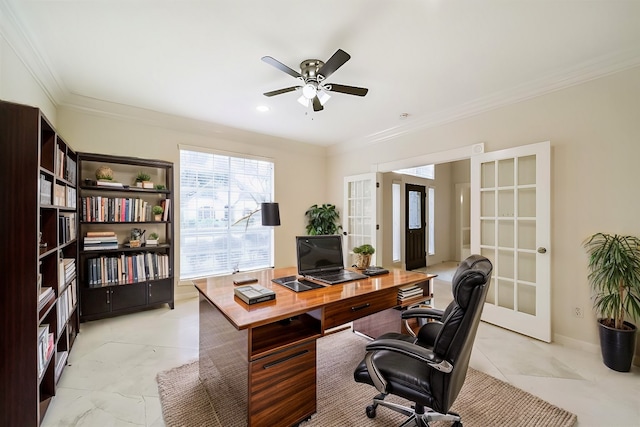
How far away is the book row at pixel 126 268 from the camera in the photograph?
3.08m

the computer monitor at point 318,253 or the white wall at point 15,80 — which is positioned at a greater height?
the white wall at point 15,80

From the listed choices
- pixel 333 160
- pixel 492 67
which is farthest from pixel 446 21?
pixel 333 160

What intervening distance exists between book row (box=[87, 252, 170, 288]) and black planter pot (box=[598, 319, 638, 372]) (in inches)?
183

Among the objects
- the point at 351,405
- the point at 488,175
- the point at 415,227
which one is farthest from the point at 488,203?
the point at 415,227

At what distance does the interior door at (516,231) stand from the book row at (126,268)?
4045 mm

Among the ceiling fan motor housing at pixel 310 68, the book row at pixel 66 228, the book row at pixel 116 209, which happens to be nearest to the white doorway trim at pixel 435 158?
the ceiling fan motor housing at pixel 310 68

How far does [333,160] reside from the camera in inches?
215

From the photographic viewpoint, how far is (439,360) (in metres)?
1.23

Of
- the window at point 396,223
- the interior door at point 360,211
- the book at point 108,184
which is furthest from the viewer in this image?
the window at point 396,223

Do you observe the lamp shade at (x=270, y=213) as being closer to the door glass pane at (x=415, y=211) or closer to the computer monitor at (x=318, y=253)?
the computer monitor at (x=318, y=253)

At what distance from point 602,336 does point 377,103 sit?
10.4ft

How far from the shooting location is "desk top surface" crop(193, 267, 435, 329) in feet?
4.75

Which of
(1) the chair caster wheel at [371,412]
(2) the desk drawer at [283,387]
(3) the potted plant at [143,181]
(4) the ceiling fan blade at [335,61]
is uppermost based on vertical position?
(4) the ceiling fan blade at [335,61]

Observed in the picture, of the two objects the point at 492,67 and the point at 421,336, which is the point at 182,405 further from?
the point at 492,67
